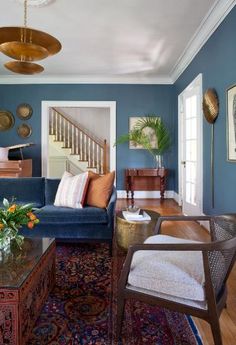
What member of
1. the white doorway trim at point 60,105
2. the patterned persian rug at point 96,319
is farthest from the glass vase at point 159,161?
the patterned persian rug at point 96,319

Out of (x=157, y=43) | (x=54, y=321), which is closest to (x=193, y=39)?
(x=157, y=43)

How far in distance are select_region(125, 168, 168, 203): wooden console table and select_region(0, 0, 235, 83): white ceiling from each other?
7.20ft

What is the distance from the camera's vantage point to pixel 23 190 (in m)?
3.73

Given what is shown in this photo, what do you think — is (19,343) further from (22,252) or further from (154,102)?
(154,102)

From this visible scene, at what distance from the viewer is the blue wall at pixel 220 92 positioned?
3.21 m

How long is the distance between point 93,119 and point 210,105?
5711mm

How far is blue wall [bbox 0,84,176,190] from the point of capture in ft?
22.3

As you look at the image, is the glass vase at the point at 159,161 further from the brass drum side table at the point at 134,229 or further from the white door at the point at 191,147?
the brass drum side table at the point at 134,229

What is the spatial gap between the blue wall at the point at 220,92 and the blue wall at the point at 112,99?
7.97ft

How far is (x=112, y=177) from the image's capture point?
134 inches

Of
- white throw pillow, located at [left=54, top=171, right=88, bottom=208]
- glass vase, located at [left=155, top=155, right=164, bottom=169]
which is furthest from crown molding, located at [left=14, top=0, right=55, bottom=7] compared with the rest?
glass vase, located at [left=155, top=155, right=164, bottom=169]

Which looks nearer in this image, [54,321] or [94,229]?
[54,321]

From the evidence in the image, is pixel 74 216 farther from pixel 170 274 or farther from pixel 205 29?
pixel 205 29

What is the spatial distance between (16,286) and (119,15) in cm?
351
